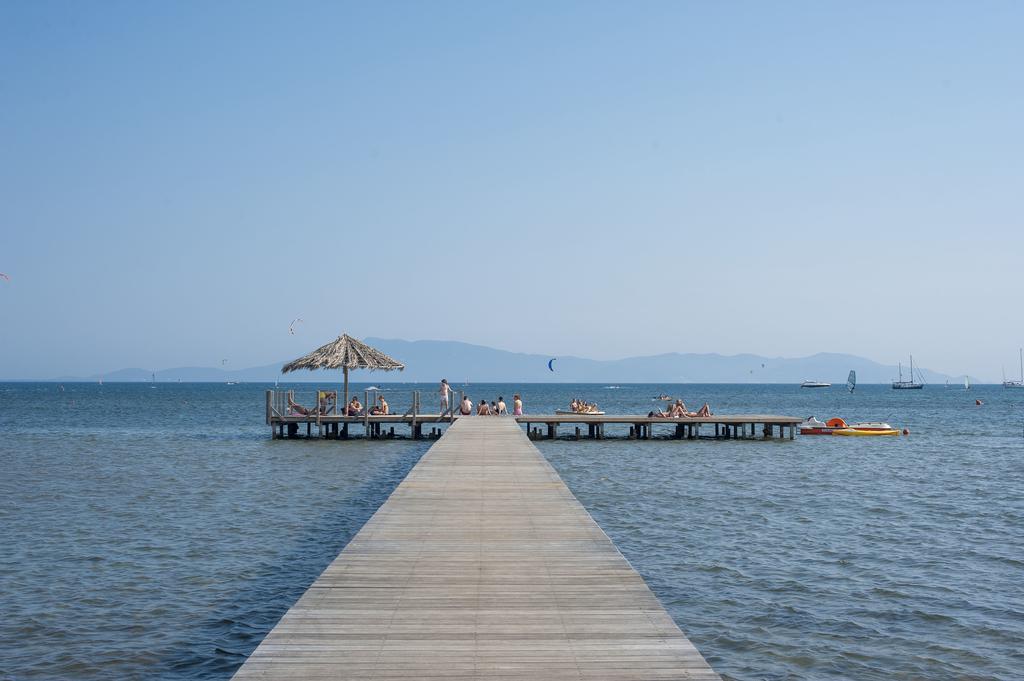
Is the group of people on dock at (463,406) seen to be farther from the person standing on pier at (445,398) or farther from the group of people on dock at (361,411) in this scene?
the group of people on dock at (361,411)

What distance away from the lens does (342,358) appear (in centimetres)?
3556

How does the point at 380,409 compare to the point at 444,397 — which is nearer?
the point at 444,397

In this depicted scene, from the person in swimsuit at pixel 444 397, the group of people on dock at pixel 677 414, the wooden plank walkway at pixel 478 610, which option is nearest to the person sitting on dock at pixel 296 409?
the person in swimsuit at pixel 444 397

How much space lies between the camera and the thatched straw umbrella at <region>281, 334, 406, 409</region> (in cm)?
3566

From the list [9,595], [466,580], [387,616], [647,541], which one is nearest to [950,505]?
[647,541]

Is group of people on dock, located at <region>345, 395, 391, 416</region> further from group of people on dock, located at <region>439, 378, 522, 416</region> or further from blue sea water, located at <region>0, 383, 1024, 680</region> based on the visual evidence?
blue sea water, located at <region>0, 383, 1024, 680</region>

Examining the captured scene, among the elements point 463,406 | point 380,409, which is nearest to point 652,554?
point 463,406

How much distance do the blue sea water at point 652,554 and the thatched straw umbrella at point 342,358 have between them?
6875 millimetres

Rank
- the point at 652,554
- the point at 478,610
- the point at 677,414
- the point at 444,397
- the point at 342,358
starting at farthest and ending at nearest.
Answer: the point at 677,414, the point at 342,358, the point at 444,397, the point at 652,554, the point at 478,610

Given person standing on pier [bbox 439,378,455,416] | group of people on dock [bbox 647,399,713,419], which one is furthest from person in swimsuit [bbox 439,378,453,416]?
group of people on dock [bbox 647,399,713,419]

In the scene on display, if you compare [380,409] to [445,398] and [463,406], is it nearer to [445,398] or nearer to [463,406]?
[445,398]

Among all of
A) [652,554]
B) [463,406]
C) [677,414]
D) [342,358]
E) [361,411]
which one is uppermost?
[342,358]

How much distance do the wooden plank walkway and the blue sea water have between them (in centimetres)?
152

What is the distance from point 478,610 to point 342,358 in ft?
94.3
